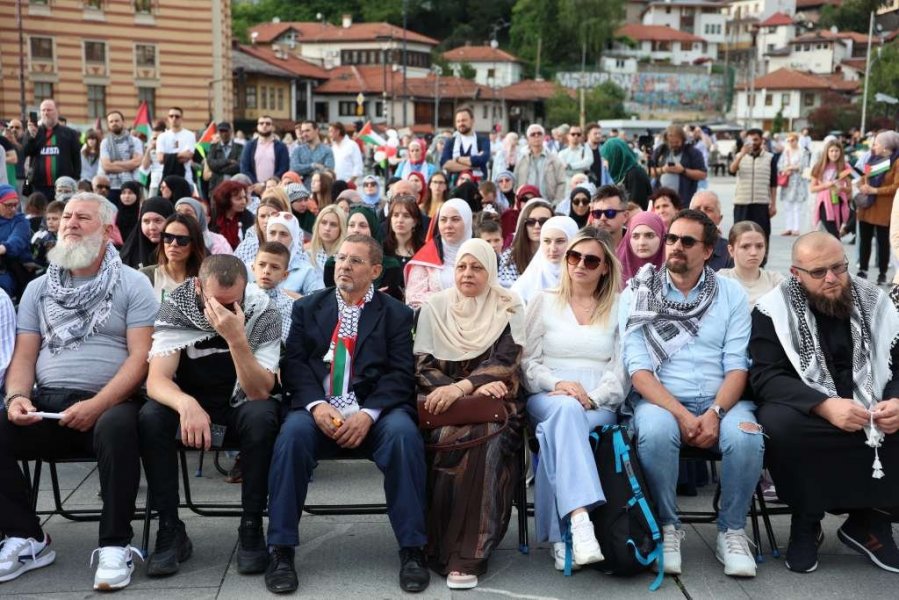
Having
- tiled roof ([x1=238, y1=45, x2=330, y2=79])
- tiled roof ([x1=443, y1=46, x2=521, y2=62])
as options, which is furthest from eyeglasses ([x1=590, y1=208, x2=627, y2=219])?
tiled roof ([x1=443, y1=46, x2=521, y2=62])

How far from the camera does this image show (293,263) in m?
7.66

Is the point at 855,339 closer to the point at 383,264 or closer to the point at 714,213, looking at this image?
the point at 714,213

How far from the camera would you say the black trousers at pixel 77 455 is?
15.5 ft

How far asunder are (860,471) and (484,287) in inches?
81.9

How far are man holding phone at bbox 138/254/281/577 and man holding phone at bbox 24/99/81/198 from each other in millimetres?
9785

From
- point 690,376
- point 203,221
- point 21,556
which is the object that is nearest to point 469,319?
point 690,376

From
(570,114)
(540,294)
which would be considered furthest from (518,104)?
(540,294)

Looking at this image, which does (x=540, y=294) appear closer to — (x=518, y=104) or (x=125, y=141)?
(x=125, y=141)

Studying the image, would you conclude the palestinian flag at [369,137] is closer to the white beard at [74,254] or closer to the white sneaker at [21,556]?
the white beard at [74,254]

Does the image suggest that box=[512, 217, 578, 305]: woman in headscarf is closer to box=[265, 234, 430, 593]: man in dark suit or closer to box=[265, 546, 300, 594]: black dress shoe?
box=[265, 234, 430, 593]: man in dark suit

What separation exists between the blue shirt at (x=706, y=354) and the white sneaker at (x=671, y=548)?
0.69 metres

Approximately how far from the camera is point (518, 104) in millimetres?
105250

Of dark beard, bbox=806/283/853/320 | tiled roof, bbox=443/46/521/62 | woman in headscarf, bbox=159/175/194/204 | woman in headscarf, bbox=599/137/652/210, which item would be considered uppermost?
tiled roof, bbox=443/46/521/62

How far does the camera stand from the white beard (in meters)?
5.20
